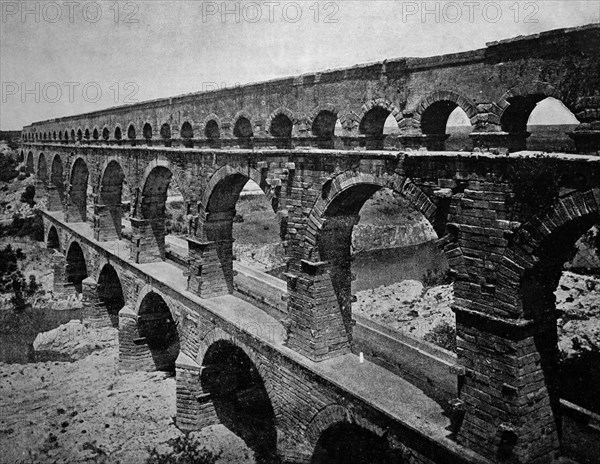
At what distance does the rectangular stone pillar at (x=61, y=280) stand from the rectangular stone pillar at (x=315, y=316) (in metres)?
19.7

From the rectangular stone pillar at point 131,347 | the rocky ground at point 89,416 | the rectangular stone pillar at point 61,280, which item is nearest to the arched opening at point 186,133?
the rectangular stone pillar at point 131,347

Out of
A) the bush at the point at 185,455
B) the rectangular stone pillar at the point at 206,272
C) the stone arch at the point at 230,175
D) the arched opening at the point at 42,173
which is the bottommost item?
the bush at the point at 185,455

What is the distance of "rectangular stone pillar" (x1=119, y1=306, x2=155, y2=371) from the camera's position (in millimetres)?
18094

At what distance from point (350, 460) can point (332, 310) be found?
3096 millimetres

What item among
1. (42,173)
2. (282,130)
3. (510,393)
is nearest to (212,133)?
(282,130)

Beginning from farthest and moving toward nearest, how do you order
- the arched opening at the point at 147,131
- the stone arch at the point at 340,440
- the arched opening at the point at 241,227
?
1. the arched opening at the point at 147,131
2. the arched opening at the point at 241,227
3. the stone arch at the point at 340,440

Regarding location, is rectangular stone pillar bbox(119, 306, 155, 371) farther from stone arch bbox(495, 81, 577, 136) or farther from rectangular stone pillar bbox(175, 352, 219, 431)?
stone arch bbox(495, 81, 577, 136)

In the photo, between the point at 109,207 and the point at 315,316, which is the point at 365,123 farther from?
the point at 109,207

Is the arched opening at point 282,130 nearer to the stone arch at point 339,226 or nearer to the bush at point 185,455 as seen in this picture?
the stone arch at point 339,226

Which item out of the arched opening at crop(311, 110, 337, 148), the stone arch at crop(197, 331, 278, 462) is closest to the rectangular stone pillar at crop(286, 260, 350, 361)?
the arched opening at crop(311, 110, 337, 148)

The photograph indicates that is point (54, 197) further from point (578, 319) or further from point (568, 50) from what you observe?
point (568, 50)

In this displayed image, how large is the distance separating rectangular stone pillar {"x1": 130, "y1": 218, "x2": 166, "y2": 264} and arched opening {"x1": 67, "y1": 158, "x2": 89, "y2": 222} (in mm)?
10830

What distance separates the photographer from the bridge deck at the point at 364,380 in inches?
308

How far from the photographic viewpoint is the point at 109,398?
16.6 meters
